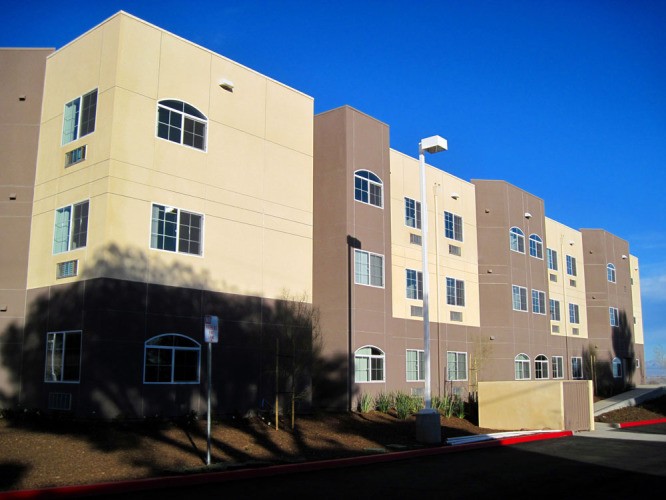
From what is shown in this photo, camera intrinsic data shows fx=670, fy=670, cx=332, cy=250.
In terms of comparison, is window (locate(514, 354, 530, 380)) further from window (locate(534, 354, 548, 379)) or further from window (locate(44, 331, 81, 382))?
window (locate(44, 331, 81, 382))

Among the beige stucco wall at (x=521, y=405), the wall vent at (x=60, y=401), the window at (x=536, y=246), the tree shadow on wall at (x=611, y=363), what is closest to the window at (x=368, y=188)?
the beige stucco wall at (x=521, y=405)

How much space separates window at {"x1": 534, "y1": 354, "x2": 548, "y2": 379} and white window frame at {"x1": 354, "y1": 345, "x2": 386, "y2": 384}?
1470 cm

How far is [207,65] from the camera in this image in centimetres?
2206

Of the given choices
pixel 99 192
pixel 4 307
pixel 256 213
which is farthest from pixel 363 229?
pixel 4 307

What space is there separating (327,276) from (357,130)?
6.12 metres

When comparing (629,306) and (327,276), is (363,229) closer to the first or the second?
(327,276)

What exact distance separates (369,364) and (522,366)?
46.0 feet

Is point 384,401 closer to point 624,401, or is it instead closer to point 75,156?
point 75,156

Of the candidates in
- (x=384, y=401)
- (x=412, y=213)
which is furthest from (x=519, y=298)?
(x=384, y=401)

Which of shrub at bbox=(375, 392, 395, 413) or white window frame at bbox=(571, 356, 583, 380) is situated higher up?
white window frame at bbox=(571, 356, 583, 380)

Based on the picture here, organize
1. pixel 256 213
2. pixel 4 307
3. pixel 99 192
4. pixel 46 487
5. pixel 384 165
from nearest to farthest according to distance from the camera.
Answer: pixel 46 487, pixel 99 192, pixel 4 307, pixel 256 213, pixel 384 165

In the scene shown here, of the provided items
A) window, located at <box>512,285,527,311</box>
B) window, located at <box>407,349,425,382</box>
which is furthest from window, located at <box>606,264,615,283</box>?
window, located at <box>407,349,425,382</box>

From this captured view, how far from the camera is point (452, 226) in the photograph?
34.4 m

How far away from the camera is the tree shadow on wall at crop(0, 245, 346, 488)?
59.1ft
